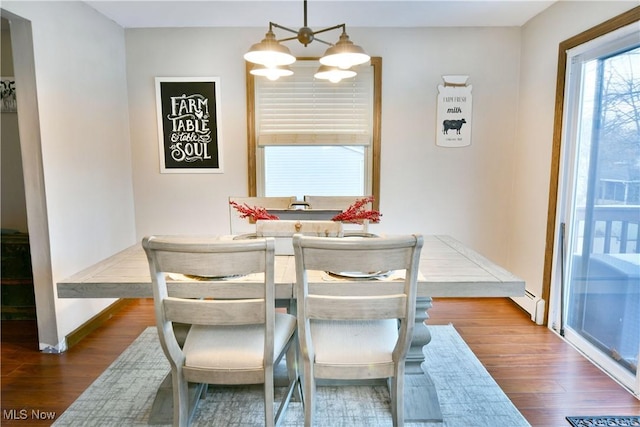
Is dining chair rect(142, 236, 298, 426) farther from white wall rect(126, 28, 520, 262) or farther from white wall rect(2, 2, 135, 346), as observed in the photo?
white wall rect(126, 28, 520, 262)

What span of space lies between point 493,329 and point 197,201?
9.31 ft

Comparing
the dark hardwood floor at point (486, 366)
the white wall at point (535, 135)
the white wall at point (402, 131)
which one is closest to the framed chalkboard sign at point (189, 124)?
the white wall at point (402, 131)

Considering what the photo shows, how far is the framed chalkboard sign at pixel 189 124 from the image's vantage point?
11.5ft

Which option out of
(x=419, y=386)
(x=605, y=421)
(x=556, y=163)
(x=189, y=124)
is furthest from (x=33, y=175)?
(x=556, y=163)

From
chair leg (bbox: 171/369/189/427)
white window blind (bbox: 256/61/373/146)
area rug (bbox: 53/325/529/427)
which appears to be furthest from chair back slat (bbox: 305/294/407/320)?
white window blind (bbox: 256/61/373/146)

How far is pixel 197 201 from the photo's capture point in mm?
3689

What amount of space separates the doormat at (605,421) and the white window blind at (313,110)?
8.30 feet

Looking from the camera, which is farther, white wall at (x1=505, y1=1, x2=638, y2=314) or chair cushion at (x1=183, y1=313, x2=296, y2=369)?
white wall at (x1=505, y1=1, x2=638, y2=314)

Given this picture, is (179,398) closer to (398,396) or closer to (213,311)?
(213,311)

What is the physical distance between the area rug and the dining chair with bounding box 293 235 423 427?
0.44 meters

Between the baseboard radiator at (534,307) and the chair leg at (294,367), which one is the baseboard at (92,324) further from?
the baseboard radiator at (534,307)

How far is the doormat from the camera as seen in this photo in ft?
6.14

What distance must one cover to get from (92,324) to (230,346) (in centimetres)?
198

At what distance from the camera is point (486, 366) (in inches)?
95.4
